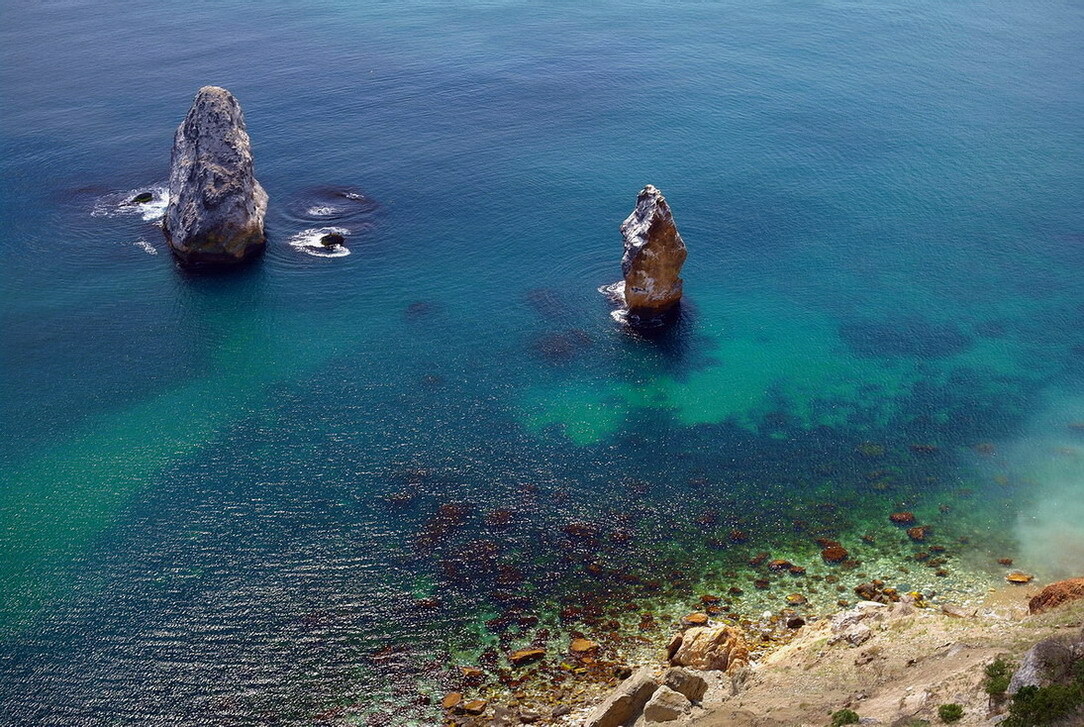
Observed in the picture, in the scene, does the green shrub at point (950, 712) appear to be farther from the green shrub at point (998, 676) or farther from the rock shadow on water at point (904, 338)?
the rock shadow on water at point (904, 338)

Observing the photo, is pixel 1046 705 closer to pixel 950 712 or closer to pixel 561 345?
pixel 950 712

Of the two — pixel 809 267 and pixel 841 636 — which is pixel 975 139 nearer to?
pixel 809 267

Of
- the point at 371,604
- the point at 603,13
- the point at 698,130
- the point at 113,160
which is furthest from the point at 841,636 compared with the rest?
the point at 603,13

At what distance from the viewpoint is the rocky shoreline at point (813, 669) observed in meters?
44.0

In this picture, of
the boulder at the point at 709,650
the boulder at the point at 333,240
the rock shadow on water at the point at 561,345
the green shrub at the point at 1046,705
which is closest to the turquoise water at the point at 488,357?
the rock shadow on water at the point at 561,345

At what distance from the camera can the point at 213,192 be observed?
101 m

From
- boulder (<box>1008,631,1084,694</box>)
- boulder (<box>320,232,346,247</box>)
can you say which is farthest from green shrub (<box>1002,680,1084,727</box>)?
boulder (<box>320,232,346,247</box>)

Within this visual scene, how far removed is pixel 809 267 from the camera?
104250 mm

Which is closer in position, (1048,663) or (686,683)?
(1048,663)

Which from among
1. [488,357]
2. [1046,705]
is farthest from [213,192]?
[1046,705]

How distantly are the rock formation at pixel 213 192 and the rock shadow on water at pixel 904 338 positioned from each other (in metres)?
69.1

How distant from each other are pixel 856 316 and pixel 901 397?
49.6 ft

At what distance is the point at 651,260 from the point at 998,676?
5643 centimetres

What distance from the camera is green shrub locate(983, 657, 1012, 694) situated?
133 ft
